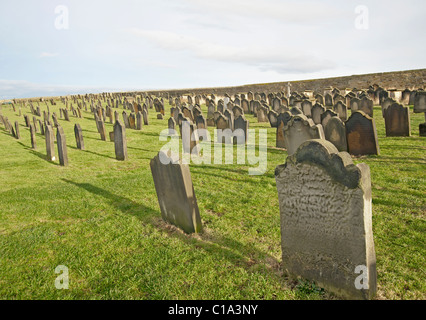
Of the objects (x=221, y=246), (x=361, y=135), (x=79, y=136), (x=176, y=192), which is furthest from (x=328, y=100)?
(x=221, y=246)

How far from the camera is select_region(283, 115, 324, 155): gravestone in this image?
768cm

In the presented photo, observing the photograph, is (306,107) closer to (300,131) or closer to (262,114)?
(262,114)

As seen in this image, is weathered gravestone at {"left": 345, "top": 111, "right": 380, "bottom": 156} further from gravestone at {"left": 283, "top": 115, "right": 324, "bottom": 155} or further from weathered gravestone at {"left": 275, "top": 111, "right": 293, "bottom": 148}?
weathered gravestone at {"left": 275, "top": 111, "right": 293, "bottom": 148}

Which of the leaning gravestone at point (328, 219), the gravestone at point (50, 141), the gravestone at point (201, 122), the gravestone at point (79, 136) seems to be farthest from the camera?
the gravestone at point (201, 122)

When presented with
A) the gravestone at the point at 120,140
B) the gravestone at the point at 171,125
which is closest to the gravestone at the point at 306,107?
the gravestone at the point at 171,125

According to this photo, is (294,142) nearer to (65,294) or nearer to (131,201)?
(131,201)

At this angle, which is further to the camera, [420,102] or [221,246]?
[420,102]

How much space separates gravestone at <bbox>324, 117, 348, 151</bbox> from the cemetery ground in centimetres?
80

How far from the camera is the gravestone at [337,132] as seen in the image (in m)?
8.84

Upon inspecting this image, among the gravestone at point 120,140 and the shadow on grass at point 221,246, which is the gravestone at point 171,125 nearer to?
the gravestone at point 120,140

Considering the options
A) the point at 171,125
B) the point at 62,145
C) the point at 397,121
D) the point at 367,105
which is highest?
the point at 367,105

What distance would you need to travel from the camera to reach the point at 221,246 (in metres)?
4.38

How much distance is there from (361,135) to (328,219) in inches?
269

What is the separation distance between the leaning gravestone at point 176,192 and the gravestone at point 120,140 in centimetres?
547
